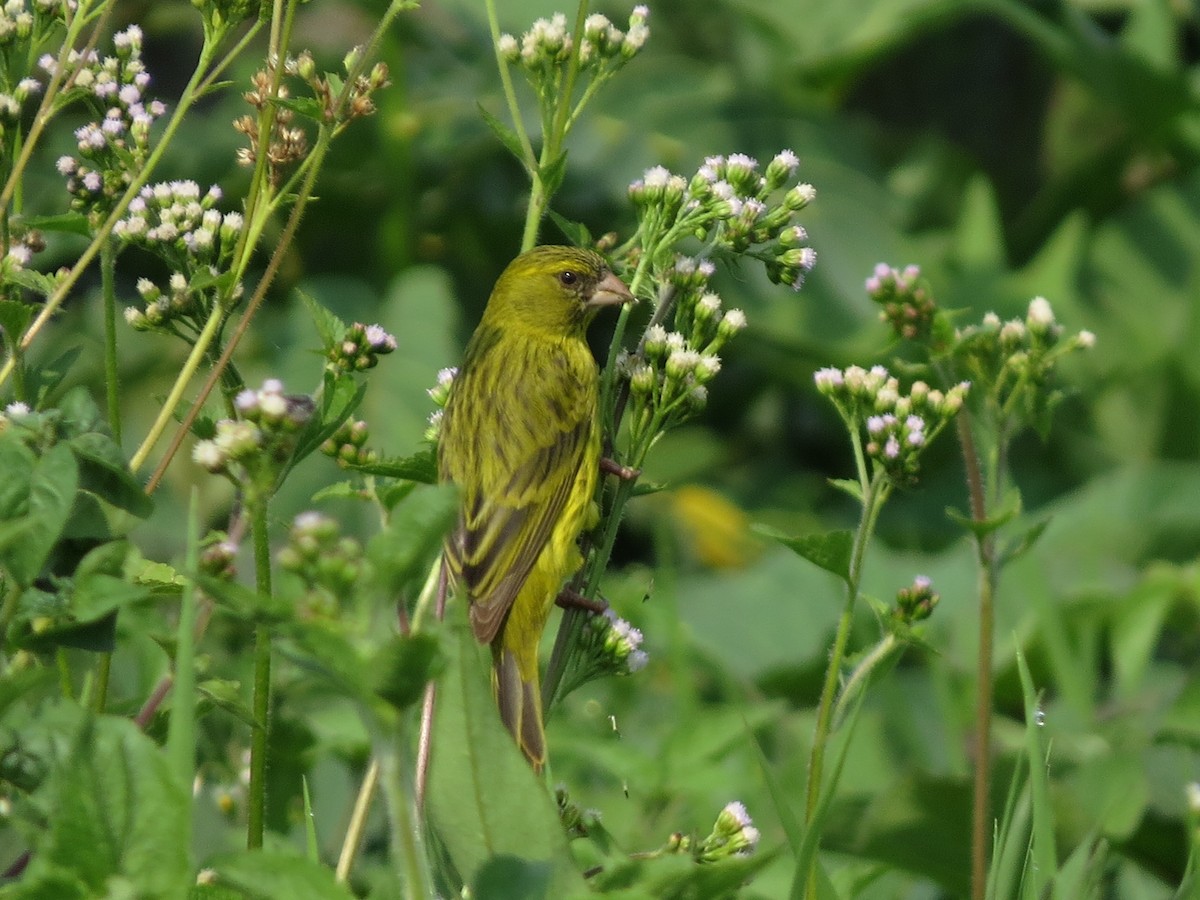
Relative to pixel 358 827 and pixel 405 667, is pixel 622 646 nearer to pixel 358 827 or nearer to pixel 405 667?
pixel 358 827

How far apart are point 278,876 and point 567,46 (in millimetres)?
1285

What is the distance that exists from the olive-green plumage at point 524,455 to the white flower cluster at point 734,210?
0.23 metres

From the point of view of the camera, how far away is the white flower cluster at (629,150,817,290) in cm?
Result: 225

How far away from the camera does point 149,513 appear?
1754 mm

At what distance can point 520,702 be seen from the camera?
8.00 ft

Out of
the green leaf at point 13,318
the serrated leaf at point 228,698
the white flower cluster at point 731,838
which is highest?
the green leaf at point 13,318

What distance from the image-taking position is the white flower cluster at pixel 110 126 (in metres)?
2.12

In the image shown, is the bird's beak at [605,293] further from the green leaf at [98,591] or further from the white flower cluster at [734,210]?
the green leaf at [98,591]

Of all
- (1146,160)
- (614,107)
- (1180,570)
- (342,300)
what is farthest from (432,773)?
(1146,160)

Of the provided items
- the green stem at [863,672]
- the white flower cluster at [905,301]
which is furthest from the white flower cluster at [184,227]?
the white flower cluster at [905,301]

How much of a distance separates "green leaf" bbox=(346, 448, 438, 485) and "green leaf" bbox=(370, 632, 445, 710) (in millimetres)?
731

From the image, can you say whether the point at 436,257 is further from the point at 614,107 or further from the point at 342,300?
the point at 614,107

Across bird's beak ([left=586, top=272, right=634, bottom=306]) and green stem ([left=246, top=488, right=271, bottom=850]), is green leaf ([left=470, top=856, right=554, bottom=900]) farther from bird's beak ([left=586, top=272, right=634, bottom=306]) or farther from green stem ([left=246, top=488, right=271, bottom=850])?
bird's beak ([left=586, top=272, right=634, bottom=306])

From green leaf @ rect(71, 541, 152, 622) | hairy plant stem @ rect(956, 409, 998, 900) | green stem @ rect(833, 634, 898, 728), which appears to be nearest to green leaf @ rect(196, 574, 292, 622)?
green leaf @ rect(71, 541, 152, 622)
